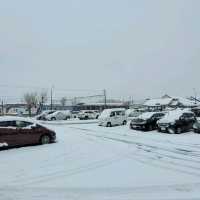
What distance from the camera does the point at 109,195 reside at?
26.7 ft

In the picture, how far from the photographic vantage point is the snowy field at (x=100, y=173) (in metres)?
8.28

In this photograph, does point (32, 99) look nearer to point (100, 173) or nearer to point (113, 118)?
point (113, 118)

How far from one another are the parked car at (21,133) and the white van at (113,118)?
14987 mm

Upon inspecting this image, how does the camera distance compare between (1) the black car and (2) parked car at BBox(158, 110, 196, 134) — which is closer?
(1) the black car

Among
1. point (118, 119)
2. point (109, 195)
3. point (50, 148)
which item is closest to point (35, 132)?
point (50, 148)

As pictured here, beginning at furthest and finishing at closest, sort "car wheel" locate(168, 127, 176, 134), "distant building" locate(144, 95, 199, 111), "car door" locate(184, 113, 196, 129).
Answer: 1. "distant building" locate(144, 95, 199, 111)
2. "car door" locate(184, 113, 196, 129)
3. "car wheel" locate(168, 127, 176, 134)

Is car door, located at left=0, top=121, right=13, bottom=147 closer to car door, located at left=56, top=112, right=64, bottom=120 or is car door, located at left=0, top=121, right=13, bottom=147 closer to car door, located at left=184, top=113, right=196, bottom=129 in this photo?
car door, located at left=184, top=113, right=196, bottom=129

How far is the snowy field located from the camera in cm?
828

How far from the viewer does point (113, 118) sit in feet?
111

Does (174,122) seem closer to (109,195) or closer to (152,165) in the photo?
(152,165)

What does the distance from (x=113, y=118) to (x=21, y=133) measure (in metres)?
17.3

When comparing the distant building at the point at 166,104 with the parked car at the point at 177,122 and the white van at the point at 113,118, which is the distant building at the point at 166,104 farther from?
the parked car at the point at 177,122

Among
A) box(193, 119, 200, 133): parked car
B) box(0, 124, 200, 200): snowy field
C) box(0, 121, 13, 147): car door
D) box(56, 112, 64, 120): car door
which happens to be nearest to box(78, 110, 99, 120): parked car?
box(56, 112, 64, 120): car door

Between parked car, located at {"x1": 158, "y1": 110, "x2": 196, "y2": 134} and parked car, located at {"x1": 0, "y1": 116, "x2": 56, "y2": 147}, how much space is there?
10.2 metres
